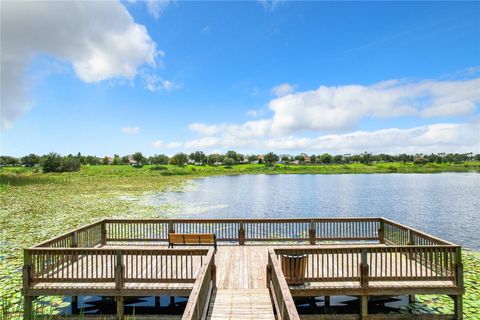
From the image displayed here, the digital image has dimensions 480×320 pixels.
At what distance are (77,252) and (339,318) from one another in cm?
685

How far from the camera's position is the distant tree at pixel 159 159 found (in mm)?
155738

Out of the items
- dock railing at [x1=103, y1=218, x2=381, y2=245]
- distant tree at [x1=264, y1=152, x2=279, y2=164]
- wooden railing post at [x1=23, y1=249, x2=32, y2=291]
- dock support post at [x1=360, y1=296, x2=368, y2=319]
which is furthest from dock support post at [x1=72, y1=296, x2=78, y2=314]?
distant tree at [x1=264, y1=152, x2=279, y2=164]

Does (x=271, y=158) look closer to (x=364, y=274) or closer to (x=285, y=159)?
(x=285, y=159)

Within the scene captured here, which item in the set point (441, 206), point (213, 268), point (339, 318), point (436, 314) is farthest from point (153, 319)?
point (441, 206)

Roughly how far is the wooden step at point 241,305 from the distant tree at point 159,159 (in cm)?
15244

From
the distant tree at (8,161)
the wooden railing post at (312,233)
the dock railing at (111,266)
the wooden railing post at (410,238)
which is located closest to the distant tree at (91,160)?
the distant tree at (8,161)

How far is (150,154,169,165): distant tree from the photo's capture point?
156m

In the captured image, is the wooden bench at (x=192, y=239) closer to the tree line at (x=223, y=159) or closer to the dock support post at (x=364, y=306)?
the dock support post at (x=364, y=306)

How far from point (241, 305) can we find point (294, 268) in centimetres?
164

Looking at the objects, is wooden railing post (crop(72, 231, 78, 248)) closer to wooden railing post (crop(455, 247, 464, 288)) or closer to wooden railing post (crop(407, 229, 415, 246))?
wooden railing post (crop(407, 229, 415, 246))

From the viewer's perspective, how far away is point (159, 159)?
156m

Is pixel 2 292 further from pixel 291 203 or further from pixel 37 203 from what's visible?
pixel 291 203

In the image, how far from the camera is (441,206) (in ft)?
100

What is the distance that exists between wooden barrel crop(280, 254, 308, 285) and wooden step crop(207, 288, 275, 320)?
67 centimetres
